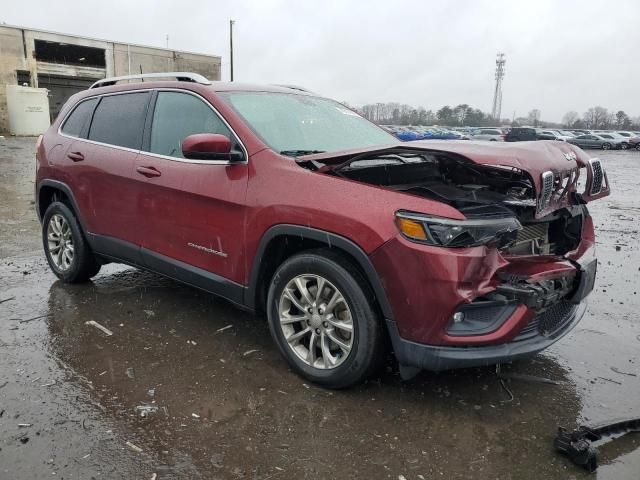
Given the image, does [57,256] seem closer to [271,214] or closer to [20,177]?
[271,214]

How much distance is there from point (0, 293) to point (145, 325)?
167 centimetres

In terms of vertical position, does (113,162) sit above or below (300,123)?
below

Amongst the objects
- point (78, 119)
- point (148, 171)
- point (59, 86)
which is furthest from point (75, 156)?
point (59, 86)

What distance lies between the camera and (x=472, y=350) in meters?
2.72

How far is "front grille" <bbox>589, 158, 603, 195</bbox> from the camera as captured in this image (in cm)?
340

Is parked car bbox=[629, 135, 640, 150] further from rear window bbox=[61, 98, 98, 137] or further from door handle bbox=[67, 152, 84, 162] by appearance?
door handle bbox=[67, 152, 84, 162]

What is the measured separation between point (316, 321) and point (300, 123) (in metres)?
1.54

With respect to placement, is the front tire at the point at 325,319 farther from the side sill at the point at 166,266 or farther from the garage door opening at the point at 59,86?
the garage door opening at the point at 59,86

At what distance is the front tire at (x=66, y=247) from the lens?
15.8 feet

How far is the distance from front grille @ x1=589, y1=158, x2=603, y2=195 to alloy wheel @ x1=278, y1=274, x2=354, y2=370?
1.81 metres

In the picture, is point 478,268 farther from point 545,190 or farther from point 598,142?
point 598,142

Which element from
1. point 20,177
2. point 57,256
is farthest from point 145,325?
point 20,177

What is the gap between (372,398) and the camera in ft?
10.2

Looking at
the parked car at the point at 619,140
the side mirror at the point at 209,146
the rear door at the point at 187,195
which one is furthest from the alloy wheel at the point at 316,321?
the parked car at the point at 619,140
